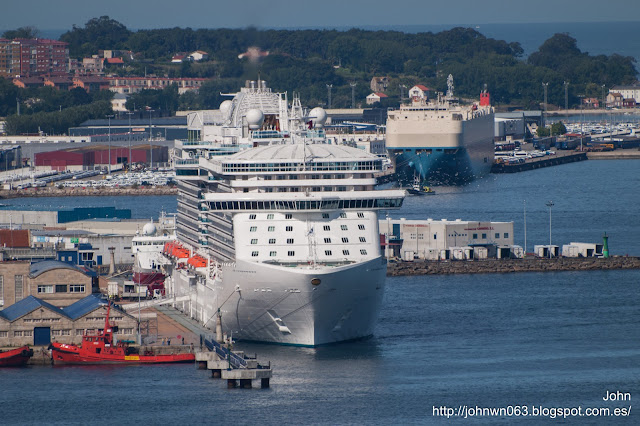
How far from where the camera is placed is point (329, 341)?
105ft

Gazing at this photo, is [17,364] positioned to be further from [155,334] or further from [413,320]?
[413,320]

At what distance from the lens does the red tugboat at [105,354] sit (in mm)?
31625

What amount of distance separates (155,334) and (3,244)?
14.2 metres

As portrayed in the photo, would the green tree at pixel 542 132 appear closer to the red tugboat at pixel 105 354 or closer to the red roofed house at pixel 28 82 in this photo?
the red roofed house at pixel 28 82

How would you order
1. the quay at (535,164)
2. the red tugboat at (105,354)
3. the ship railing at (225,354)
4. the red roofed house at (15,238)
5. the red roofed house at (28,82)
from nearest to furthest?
the ship railing at (225,354)
the red tugboat at (105,354)
the red roofed house at (15,238)
the quay at (535,164)
the red roofed house at (28,82)

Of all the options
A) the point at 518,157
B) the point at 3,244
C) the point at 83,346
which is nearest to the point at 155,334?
the point at 83,346

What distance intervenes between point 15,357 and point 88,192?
43360 mm

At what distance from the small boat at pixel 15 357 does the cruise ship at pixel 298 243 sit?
3870 millimetres

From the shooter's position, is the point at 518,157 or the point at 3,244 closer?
the point at 3,244

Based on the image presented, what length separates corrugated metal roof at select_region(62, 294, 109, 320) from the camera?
3278 cm

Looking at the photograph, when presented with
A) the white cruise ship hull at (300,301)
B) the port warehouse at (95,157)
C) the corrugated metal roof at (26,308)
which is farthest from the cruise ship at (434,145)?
the corrugated metal roof at (26,308)

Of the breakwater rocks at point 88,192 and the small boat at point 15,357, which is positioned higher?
the breakwater rocks at point 88,192

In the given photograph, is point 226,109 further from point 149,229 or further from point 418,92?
point 418,92

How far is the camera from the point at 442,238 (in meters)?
47.1
